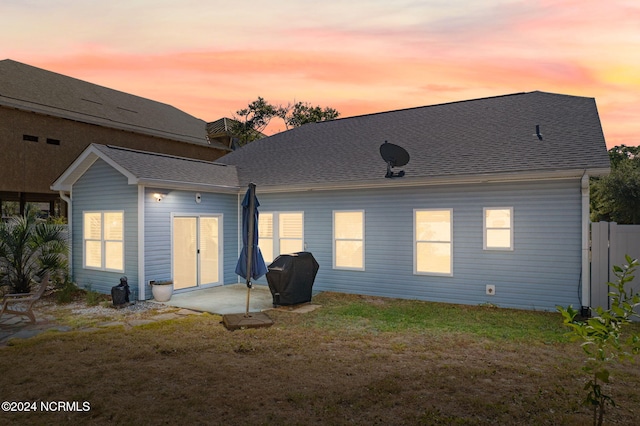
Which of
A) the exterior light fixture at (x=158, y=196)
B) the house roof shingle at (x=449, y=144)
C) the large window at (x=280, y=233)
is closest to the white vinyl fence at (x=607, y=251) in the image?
the house roof shingle at (x=449, y=144)

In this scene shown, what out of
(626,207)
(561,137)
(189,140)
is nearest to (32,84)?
(189,140)

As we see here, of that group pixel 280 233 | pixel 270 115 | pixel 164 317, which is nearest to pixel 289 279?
pixel 164 317

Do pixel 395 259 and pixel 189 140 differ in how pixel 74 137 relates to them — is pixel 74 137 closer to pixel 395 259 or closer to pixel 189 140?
pixel 189 140

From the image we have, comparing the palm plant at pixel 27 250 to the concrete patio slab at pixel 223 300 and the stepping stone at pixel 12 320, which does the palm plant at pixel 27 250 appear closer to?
the stepping stone at pixel 12 320

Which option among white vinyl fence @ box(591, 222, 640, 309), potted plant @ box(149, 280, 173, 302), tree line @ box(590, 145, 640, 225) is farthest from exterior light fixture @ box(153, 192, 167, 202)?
tree line @ box(590, 145, 640, 225)

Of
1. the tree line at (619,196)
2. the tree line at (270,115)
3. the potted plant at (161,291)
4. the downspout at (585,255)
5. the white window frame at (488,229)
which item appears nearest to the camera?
the downspout at (585,255)

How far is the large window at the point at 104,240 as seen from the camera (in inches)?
424

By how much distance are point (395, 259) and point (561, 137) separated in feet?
16.1

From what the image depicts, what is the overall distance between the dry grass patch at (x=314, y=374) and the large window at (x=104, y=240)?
3.98 meters

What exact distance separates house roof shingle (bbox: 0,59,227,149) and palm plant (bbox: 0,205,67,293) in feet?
34.0

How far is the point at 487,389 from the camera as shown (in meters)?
4.55

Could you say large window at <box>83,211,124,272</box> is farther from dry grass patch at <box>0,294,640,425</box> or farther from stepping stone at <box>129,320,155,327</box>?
dry grass patch at <box>0,294,640,425</box>

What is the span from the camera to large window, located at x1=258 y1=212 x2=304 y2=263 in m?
12.1

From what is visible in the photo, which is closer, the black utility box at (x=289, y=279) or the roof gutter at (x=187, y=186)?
the black utility box at (x=289, y=279)
